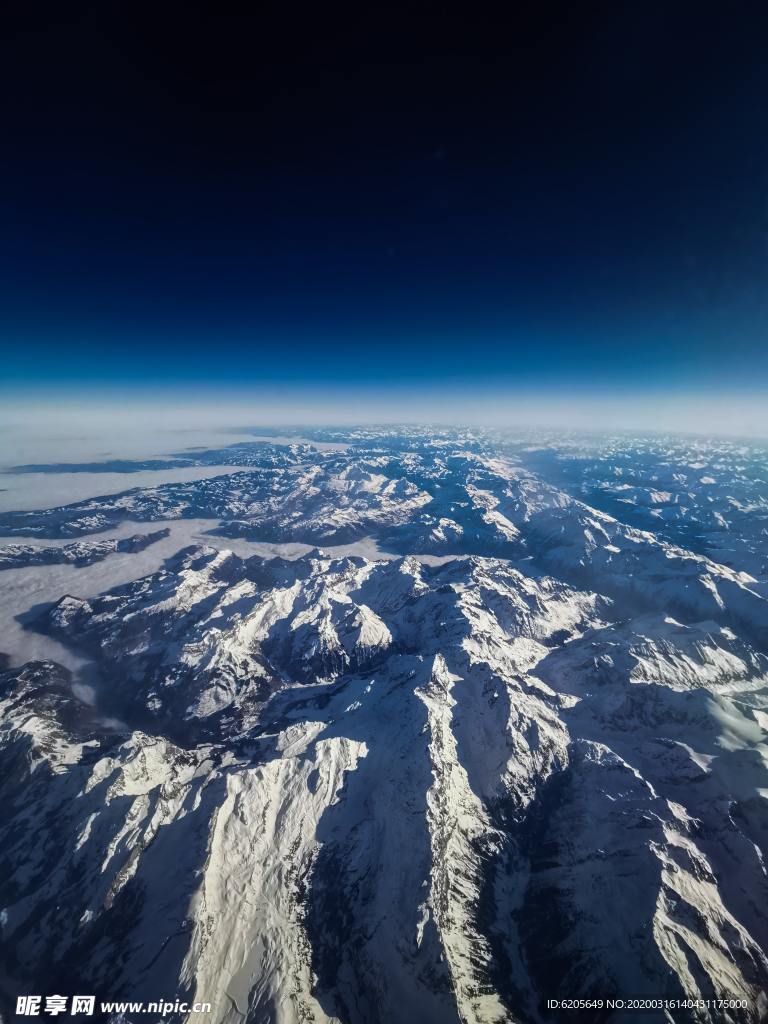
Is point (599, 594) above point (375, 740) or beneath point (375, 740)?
beneath

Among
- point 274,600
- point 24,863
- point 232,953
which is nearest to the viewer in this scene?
point 232,953

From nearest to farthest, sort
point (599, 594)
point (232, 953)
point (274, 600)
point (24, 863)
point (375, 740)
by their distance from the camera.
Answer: point (232, 953) < point (24, 863) < point (375, 740) < point (274, 600) < point (599, 594)

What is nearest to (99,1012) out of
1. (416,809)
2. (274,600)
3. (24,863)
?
(24,863)

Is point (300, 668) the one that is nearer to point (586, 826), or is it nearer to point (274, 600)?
point (274, 600)

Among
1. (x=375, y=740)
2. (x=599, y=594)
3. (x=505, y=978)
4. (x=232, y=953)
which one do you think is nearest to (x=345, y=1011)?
(x=232, y=953)

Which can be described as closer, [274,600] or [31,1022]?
[31,1022]

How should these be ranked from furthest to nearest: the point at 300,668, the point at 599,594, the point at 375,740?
1. the point at 599,594
2. the point at 300,668
3. the point at 375,740

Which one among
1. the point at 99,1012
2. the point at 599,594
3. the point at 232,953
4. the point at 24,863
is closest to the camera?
the point at 99,1012

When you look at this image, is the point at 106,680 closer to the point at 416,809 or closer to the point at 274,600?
the point at 274,600

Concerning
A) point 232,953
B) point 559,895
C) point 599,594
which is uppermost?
point 232,953
